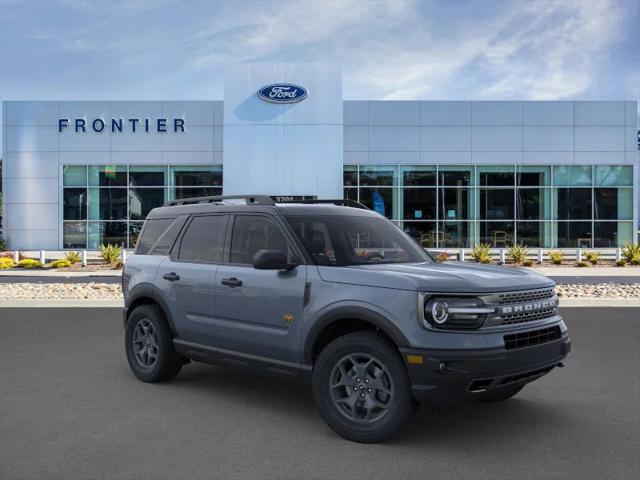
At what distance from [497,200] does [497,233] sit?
162 cm

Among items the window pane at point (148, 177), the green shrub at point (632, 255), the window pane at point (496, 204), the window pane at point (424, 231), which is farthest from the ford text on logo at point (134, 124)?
the green shrub at point (632, 255)

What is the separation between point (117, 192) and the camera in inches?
1243

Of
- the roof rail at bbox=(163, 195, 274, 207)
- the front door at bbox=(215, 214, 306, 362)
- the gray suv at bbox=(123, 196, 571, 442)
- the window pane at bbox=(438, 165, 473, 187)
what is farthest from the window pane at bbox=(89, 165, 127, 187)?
the front door at bbox=(215, 214, 306, 362)

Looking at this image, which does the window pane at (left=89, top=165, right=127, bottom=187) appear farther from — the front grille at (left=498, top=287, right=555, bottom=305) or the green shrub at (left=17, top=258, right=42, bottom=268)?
the front grille at (left=498, top=287, right=555, bottom=305)

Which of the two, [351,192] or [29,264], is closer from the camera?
[29,264]

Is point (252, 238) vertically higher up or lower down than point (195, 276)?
higher up

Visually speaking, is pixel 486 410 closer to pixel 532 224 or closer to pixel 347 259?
pixel 347 259

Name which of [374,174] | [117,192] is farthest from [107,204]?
[374,174]

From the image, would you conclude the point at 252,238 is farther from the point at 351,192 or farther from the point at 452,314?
the point at 351,192

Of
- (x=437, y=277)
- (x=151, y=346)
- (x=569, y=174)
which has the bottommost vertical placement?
(x=151, y=346)

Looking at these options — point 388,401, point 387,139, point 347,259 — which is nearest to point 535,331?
point 388,401

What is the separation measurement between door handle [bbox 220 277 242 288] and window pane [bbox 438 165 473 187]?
26.5m

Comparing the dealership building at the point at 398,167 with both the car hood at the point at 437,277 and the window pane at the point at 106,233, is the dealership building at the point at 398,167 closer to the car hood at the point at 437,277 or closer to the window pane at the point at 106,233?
the window pane at the point at 106,233

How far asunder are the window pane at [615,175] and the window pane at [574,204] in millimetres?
869
